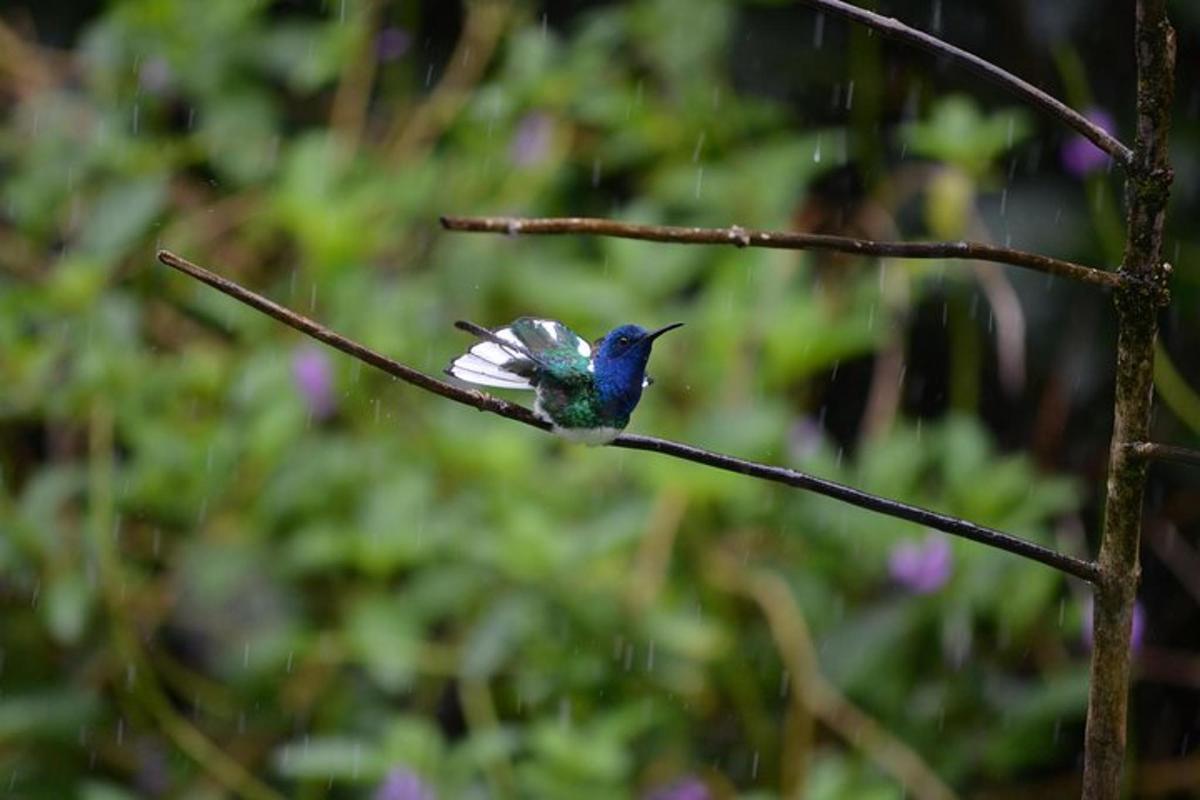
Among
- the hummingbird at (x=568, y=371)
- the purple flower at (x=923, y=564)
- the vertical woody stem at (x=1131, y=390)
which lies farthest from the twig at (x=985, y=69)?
the purple flower at (x=923, y=564)

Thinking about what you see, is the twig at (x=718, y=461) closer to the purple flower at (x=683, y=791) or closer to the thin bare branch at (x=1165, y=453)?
the thin bare branch at (x=1165, y=453)

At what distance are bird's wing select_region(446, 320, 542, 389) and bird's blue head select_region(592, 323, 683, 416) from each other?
23 millimetres

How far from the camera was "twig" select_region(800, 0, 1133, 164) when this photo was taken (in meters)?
0.36

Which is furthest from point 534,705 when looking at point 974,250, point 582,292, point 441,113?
point 974,250

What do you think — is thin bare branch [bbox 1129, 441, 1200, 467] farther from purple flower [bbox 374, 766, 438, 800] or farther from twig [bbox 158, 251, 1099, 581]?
purple flower [bbox 374, 766, 438, 800]

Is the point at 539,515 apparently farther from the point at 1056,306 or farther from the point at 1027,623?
the point at 1056,306

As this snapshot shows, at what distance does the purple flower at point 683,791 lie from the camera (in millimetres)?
1749

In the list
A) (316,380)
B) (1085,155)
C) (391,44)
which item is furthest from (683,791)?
(391,44)

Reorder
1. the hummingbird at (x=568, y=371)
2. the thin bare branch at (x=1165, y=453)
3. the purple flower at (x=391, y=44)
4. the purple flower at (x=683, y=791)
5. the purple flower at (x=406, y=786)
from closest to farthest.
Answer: the thin bare branch at (x=1165, y=453) → the hummingbird at (x=568, y=371) → the purple flower at (x=406, y=786) → the purple flower at (x=683, y=791) → the purple flower at (x=391, y=44)

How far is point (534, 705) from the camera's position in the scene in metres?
1.79

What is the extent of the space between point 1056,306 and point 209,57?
1.32 meters

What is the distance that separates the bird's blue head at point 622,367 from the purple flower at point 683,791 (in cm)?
133

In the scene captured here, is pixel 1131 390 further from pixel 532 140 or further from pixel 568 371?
pixel 532 140

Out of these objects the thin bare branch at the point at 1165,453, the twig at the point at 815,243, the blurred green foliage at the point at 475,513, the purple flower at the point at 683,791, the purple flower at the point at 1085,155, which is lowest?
the purple flower at the point at 683,791
